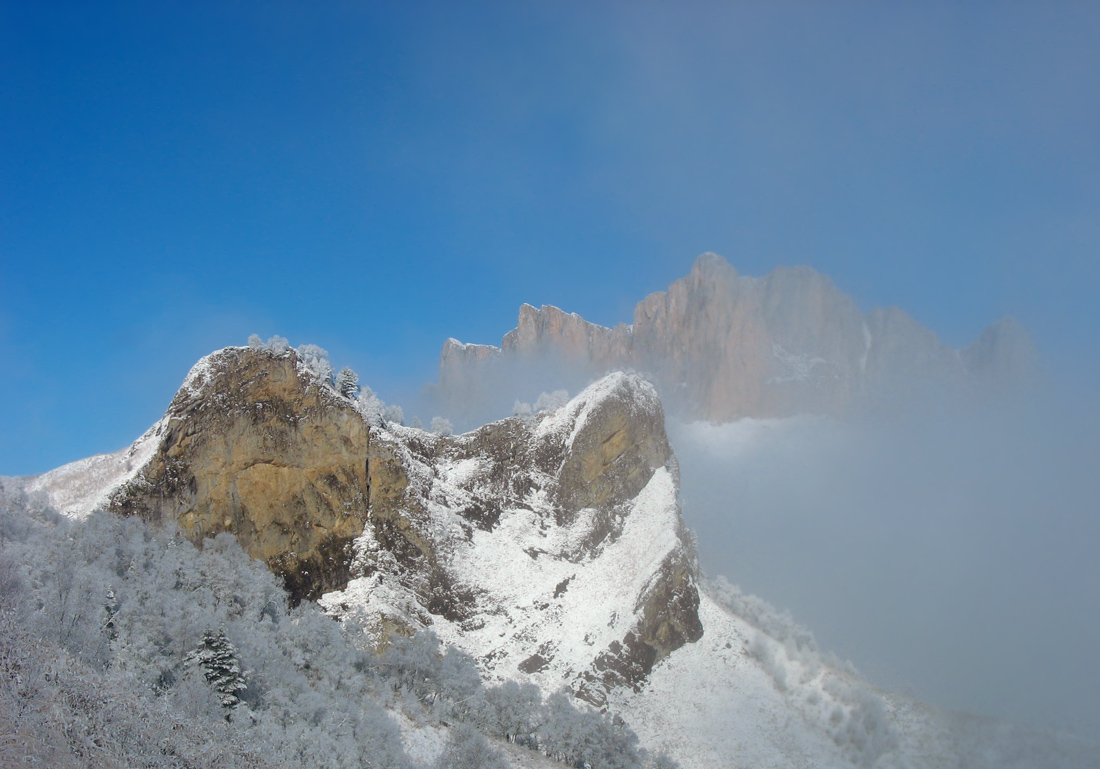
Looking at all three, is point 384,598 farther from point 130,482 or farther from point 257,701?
point 130,482

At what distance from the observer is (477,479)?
264 feet

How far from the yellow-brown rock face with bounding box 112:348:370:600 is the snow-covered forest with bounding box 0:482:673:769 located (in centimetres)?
342

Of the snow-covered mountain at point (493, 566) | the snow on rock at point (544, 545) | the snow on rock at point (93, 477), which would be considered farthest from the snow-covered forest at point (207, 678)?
the snow on rock at point (544, 545)

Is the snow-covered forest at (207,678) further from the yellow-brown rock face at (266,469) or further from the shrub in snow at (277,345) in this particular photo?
the shrub in snow at (277,345)

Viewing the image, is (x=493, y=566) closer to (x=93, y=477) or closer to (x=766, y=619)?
(x=766, y=619)

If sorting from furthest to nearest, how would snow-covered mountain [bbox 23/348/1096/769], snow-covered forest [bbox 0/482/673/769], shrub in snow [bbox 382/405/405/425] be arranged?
shrub in snow [bbox 382/405/405/425] → snow-covered mountain [bbox 23/348/1096/769] → snow-covered forest [bbox 0/482/673/769]

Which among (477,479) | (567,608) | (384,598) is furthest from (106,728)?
(477,479)

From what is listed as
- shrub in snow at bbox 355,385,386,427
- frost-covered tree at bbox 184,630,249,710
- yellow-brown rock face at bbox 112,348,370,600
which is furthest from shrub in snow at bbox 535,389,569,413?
frost-covered tree at bbox 184,630,249,710

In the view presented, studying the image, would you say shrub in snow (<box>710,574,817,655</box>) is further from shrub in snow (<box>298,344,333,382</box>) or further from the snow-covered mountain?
shrub in snow (<box>298,344,333,382</box>)

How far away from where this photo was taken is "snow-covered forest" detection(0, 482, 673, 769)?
28.2 m

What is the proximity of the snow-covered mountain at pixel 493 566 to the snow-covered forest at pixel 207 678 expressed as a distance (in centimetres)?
428

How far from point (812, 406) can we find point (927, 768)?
147850 millimetres

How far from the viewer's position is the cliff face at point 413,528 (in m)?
65.2

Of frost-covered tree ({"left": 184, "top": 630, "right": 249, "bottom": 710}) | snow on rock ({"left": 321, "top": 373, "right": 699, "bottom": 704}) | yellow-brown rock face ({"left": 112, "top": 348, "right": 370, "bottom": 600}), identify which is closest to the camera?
frost-covered tree ({"left": 184, "top": 630, "right": 249, "bottom": 710})
